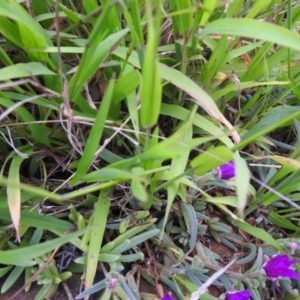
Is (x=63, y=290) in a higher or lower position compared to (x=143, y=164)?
lower

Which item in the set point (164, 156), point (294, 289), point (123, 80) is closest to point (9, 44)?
point (123, 80)

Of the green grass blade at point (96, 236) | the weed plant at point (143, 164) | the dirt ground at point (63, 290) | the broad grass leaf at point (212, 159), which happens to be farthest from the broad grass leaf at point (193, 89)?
the dirt ground at point (63, 290)

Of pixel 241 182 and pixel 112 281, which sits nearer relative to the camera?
pixel 241 182

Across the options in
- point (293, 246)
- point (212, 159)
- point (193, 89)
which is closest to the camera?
point (212, 159)

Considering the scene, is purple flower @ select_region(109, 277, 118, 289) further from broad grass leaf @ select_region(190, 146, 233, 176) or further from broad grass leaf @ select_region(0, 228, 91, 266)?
broad grass leaf @ select_region(190, 146, 233, 176)

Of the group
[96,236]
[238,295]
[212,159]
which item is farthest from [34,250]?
[238,295]

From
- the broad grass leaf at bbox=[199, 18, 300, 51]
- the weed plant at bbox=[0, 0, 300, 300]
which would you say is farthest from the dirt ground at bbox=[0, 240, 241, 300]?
the broad grass leaf at bbox=[199, 18, 300, 51]

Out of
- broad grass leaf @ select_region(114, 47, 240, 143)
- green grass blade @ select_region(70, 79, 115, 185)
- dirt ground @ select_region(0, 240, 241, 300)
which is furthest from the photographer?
dirt ground @ select_region(0, 240, 241, 300)

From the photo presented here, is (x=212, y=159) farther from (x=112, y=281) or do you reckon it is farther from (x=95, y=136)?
(x=112, y=281)
